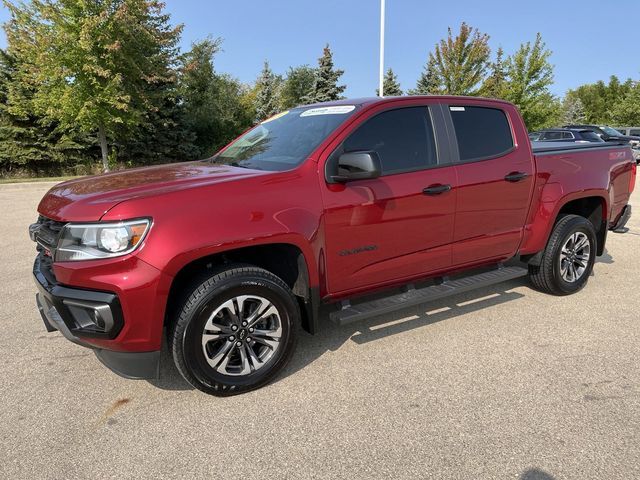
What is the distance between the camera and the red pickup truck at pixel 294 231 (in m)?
2.58

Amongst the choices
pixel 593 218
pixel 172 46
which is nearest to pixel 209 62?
pixel 172 46

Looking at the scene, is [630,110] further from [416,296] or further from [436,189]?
[416,296]

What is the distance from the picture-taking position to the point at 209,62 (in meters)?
29.0

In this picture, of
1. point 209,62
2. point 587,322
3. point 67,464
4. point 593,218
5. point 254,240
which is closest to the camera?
point 67,464

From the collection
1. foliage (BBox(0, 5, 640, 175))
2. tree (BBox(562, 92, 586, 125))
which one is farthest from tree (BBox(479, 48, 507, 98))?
tree (BBox(562, 92, 586, 125))

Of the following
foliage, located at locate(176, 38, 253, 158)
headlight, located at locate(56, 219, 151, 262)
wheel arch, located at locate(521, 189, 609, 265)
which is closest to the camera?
headlight, located at locate(56, 219, 151, 262)

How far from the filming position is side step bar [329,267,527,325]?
3253 mm

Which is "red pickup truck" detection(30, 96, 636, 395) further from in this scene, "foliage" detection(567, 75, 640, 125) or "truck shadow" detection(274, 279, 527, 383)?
"foliage" detection(567, 75, 640, 125)

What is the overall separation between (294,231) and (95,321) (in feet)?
4.12

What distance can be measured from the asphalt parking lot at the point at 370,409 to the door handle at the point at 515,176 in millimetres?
1230

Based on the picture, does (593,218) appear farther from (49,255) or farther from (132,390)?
(49,255)

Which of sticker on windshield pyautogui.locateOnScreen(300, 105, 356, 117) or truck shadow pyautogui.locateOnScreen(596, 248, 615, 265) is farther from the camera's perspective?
truck shadow pyautogui.locateOnScreen(596, 248, 615, 265)

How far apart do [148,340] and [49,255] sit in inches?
38.6

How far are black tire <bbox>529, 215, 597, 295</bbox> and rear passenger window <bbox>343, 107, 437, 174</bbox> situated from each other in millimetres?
1703
